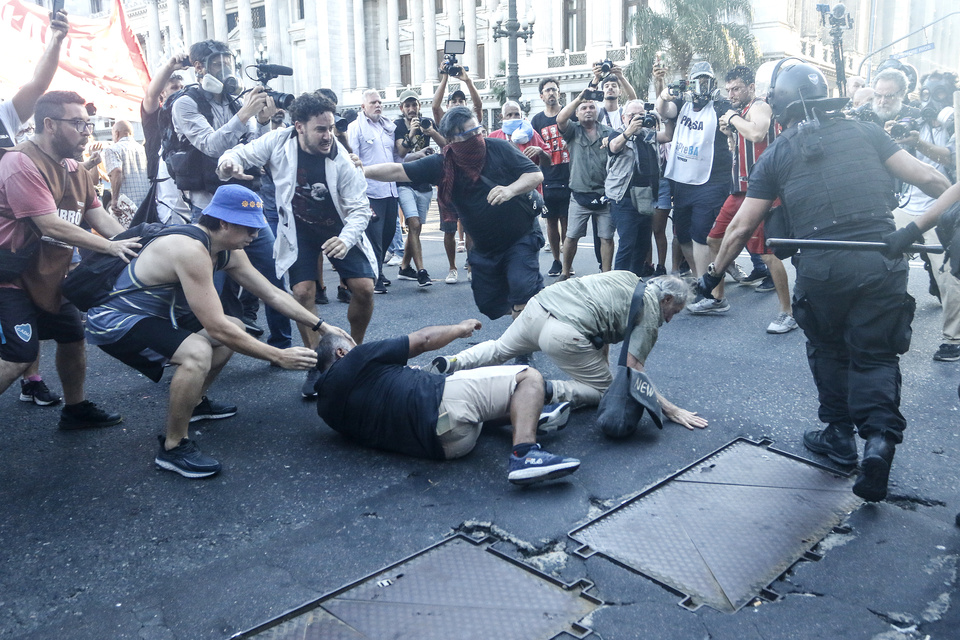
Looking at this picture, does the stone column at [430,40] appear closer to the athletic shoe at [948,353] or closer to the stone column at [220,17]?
the stone column at [220,17]

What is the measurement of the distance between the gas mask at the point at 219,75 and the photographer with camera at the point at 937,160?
4.70 metres

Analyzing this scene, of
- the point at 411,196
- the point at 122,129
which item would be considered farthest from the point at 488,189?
the point at 122,129

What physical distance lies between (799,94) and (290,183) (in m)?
2.99

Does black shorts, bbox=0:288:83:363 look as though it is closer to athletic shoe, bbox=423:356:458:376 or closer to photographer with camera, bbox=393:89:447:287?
athletic shoe, bbox=423:356:458:376

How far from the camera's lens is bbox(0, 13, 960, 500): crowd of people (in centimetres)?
339

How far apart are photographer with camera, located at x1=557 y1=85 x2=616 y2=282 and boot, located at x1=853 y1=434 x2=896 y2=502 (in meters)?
4.89

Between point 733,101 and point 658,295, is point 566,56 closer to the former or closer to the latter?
point 733,101

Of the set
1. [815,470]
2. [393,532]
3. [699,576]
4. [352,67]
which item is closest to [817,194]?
[815,470]

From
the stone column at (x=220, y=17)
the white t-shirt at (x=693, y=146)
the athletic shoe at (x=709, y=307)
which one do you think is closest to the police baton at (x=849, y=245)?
the athletic shoe at (x=709, y=307)

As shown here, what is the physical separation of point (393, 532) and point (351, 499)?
387mm

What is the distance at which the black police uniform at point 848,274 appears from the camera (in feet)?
10.7

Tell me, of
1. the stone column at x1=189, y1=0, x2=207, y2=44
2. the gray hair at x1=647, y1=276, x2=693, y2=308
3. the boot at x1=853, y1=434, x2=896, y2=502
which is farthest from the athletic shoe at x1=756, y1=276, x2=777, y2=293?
the stone column at x1=189, y1=0, x2=207, y2=44

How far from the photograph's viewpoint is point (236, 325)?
384 centimetres

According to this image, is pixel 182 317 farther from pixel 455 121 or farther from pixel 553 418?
pixel 455 121
